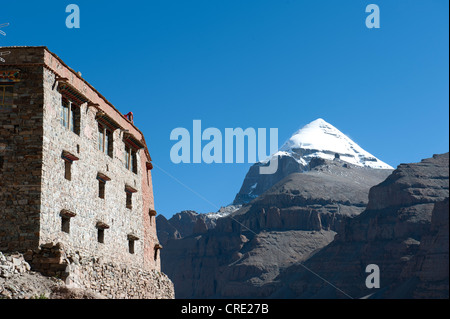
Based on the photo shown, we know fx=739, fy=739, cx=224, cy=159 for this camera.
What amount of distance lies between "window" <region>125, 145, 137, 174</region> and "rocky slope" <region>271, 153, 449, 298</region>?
A: 114670mm

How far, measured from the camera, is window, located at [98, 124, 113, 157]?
39.2m

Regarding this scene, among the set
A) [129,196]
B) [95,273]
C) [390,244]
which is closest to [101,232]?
[95,273]

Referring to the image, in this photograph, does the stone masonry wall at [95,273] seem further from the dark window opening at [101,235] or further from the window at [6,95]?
the window at [6,95]

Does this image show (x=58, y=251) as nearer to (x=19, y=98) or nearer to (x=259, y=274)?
(x=19, y=98)

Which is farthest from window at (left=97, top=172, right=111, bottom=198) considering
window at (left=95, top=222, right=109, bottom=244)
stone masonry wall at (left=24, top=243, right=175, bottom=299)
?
stone masonry wall at (left=24, top=243, right=175, bottom=299)

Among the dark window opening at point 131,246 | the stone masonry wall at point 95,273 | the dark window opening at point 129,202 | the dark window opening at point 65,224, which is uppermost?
the dark window opening at point 129,202

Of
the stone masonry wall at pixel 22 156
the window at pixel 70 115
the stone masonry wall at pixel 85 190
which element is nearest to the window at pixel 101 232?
the stone masonry wall at pixel 85 190

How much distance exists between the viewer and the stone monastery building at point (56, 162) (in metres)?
31.8

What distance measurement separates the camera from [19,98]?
108ft

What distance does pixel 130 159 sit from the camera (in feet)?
144

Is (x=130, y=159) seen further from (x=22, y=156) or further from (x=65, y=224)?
(x=22, y=156)

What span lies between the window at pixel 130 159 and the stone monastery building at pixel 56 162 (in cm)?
204

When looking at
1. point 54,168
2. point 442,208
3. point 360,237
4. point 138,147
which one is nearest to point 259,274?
point 360,237
